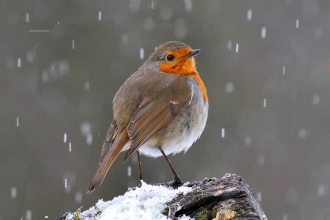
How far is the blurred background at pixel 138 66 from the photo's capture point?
8.28 meters

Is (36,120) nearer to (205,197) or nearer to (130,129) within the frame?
(130,129)

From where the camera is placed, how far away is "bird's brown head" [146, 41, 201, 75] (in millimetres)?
5254

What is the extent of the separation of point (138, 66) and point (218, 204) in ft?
17.3

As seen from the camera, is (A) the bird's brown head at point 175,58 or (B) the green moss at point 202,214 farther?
(A) the bird's brown head at point 175,58

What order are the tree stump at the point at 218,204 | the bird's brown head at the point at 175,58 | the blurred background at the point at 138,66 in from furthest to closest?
1. the blurred background at the point at 138,66
2. the bird's brown head at the point at 175,58
3. the tree stump at the point at 218,204

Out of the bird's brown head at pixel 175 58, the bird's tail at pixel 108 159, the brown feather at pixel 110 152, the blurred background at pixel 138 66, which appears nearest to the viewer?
the bird's tail at pixel 108 159

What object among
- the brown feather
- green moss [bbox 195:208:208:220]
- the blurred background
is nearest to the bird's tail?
the brown feather

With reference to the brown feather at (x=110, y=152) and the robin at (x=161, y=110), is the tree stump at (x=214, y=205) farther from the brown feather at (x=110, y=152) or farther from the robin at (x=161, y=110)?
the robin at (x=161, y=110)

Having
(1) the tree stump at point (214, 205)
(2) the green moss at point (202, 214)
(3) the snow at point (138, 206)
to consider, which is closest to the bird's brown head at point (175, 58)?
A: (3) the snow at point (138, 206)

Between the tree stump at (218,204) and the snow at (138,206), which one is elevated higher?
the tree stump at (218,204)

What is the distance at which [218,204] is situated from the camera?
10.9 feet

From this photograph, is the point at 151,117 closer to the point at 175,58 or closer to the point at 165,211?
the point at 175,58

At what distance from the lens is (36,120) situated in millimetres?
8617

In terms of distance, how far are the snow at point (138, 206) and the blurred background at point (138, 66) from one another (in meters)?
4.33
